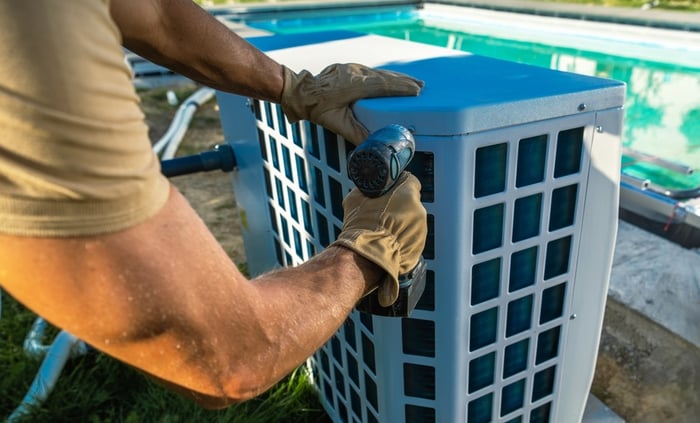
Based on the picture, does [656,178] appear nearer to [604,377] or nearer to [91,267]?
[604,377]

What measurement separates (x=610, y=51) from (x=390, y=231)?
721cm

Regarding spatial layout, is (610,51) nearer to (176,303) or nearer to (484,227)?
(484,227)

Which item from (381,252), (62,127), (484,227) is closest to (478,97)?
(484,227)

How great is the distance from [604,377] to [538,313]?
118 centimetres

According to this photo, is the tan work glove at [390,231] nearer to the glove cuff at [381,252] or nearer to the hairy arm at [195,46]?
the glove cuff at [381,252]

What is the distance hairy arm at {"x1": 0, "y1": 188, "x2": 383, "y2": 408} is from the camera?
54cm

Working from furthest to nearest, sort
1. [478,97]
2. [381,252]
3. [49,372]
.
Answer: [49,372] → [478,97] → [381,252]

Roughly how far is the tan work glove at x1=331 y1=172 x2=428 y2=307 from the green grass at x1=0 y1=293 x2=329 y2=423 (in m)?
1.21

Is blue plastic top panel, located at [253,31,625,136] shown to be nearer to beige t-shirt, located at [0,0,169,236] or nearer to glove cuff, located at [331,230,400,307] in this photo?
glove cuff, located at [331,230,400,307]

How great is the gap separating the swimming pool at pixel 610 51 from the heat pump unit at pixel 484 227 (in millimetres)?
2183

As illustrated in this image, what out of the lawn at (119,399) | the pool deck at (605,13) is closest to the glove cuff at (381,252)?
the lawn at (119,399)

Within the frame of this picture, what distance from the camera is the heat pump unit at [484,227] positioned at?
3.15 feet

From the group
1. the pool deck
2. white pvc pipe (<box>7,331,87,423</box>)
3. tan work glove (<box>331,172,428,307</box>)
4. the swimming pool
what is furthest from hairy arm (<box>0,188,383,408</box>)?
the pool deck

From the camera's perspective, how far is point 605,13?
710 centimetres
